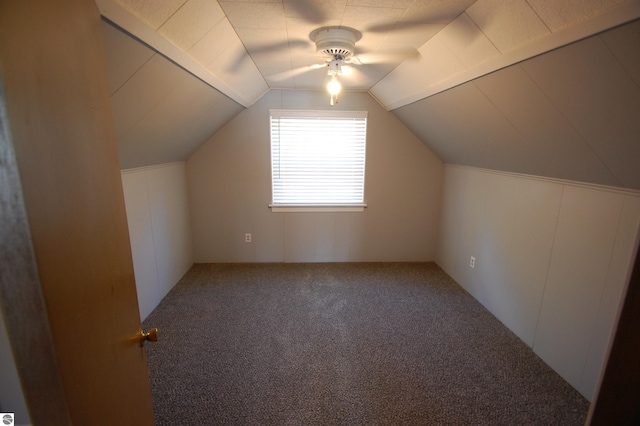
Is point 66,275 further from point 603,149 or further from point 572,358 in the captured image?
point 572,358

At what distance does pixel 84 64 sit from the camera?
0.70m

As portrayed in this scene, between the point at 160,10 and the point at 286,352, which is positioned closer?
the point at 160,10

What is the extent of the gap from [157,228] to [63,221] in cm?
245

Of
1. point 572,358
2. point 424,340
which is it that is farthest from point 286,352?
point 572,358

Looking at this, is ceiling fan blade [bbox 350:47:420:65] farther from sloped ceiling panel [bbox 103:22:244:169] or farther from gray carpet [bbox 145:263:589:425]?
gray carpet [bbox 145:263:589:425]

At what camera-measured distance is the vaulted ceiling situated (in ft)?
3.81

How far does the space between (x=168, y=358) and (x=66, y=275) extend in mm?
1852

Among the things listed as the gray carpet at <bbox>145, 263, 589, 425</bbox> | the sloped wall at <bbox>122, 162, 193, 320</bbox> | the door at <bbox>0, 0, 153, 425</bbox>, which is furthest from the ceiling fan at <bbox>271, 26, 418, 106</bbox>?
the gray carpet at <bbox>145, 263, 589, 425</bbox>

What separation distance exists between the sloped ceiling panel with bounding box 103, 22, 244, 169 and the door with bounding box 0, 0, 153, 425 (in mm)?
665

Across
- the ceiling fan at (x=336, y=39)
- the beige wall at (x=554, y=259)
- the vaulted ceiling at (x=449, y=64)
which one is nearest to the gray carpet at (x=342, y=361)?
the beige wall at (x=554, y=259)

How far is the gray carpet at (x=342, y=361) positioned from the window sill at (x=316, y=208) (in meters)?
0.97

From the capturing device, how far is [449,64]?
1.86m

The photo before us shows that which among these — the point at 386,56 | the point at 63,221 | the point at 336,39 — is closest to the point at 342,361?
the point at 63,221

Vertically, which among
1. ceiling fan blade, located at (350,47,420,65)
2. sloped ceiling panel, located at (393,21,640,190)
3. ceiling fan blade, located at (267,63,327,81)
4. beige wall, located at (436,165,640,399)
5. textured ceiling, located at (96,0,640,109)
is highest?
ceiling fan blade, located at (267,63,327,81)
